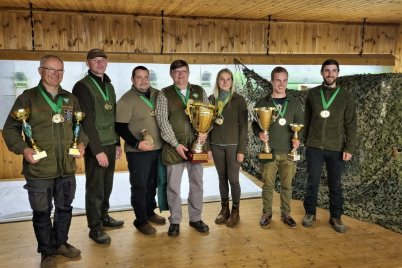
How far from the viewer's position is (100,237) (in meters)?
2.70

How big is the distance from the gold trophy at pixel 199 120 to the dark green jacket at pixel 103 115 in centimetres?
64

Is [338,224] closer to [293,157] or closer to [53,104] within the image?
[293,157]

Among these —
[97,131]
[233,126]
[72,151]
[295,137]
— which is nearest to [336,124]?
[295,137]

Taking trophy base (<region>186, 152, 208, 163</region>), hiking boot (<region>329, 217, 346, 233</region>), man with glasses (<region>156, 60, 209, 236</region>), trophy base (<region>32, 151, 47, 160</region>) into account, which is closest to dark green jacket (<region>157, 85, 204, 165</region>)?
man with glasses (<region>156, 60, 209, 236</region>)

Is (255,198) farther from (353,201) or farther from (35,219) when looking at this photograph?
(35,219)

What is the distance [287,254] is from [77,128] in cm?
187

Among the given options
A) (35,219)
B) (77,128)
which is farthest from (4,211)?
(77,128)

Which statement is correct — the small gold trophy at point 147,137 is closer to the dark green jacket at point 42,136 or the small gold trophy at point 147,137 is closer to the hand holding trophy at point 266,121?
the dark green jacket at point 42,136

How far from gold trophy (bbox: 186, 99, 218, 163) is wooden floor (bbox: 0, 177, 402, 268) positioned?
733mm

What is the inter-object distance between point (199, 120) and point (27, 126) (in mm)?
1229

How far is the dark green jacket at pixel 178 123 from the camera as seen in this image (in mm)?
2691

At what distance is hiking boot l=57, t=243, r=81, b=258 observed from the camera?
8.04ft

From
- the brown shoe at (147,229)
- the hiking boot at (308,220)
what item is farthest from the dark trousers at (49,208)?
the hiking boot at (308,220)

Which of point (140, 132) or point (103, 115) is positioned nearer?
point (103, 115)
